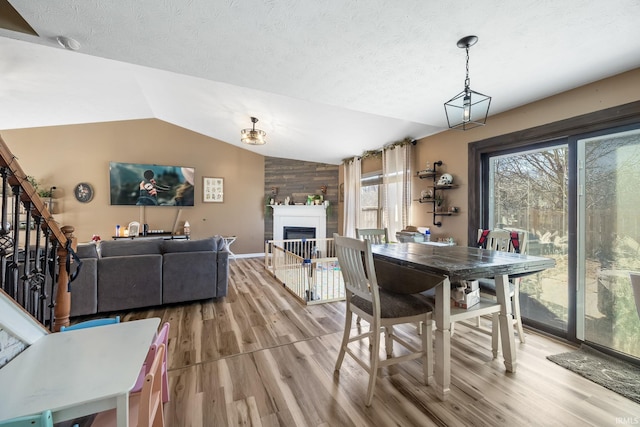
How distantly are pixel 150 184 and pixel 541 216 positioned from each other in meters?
6.70

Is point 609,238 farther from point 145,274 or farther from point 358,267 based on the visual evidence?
point 145,274

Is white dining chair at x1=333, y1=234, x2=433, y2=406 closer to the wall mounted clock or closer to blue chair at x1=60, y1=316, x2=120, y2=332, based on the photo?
blue chair at x1=60, y1=316, x2=120, y2=332

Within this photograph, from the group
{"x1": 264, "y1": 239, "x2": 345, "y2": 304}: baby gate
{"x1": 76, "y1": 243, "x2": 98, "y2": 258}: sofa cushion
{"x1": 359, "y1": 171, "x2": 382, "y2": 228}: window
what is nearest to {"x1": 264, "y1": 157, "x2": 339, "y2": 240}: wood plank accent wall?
{"x1": 359, "y1": 171, "x2": 382, "y2": 228}: window

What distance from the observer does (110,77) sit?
3904mm

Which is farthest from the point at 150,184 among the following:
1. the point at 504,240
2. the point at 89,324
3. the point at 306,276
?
the point at 504,240

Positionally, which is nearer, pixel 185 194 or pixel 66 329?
pixel 66 329

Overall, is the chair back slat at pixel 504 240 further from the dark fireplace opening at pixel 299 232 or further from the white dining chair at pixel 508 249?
the dark fireplace opening at pixel 299 232

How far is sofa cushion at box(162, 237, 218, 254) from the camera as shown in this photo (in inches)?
125

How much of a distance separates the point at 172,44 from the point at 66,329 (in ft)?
5.99

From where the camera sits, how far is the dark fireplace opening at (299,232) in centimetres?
655

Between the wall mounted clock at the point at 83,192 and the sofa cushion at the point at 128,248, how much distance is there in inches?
136

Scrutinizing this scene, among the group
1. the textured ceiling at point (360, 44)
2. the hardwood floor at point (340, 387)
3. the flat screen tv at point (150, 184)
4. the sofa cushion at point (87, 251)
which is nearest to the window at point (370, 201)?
the textured ceiling at point (360, 44)

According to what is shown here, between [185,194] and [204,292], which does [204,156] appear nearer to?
[185,194]

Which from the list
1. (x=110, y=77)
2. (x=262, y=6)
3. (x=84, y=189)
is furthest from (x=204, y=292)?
(x=84, y=189)
